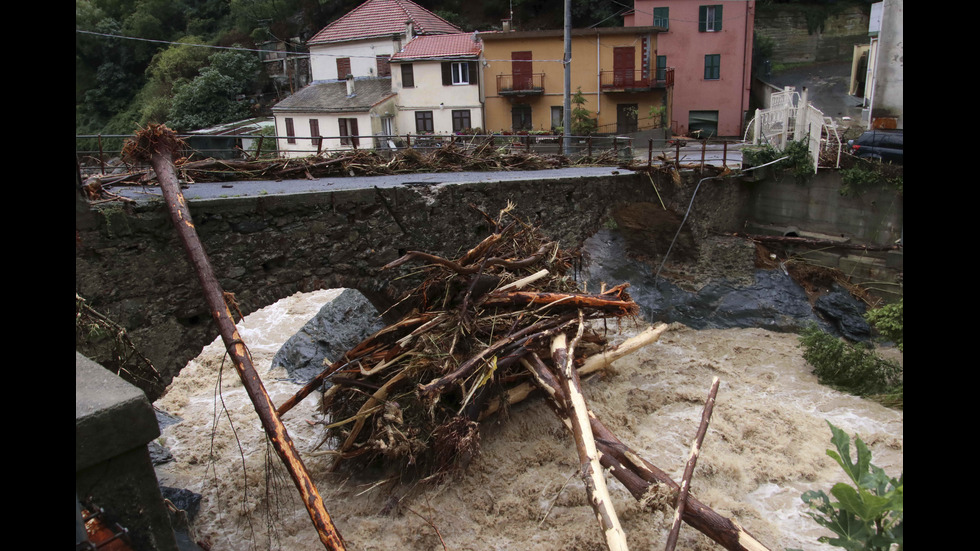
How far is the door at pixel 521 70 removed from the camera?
21078 mm

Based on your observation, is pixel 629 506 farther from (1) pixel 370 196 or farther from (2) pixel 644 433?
(1) pixel 370 196

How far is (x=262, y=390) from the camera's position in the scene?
446 centimetres

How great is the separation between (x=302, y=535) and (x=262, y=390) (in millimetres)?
2813

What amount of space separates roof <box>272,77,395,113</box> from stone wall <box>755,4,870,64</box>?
55.4 feet

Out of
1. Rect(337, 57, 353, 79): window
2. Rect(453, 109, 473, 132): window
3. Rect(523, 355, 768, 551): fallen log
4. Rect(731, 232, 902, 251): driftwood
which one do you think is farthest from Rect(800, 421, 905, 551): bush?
Rect(337, 57, 353, 79): window

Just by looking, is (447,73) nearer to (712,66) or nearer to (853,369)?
(712,66)

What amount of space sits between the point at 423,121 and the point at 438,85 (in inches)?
50.7

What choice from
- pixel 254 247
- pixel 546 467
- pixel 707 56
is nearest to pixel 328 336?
pixel 254 247

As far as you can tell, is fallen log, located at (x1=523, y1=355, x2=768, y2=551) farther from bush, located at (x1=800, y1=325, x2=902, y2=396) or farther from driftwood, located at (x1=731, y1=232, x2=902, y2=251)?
driftwood, located at (x1=731, y1=232, x2=902, y2=251)

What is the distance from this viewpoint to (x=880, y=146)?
13344mm

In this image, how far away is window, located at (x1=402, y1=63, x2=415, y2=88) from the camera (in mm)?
20766

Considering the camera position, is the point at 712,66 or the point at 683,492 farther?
the point at 712,66

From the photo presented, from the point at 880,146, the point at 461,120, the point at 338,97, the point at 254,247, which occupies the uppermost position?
the point at 338,97
